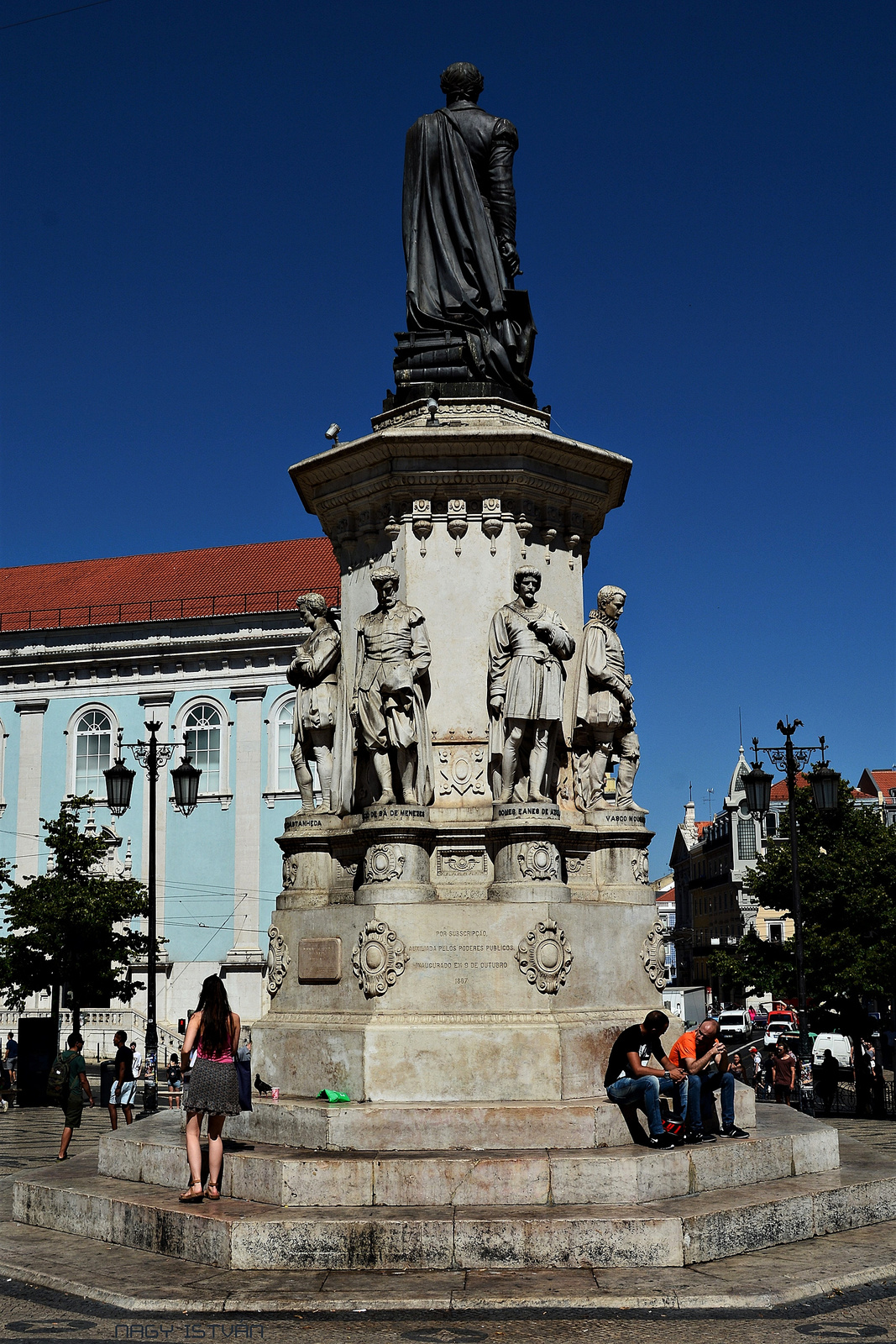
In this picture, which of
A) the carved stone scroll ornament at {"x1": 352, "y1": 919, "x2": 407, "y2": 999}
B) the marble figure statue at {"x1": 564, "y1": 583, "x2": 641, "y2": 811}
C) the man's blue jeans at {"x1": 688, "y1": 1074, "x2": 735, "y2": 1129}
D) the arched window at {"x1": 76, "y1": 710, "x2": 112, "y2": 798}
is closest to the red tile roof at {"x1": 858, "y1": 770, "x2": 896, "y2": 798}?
the arched window at {"x1": 76, "y1": 710, "x2": 112, "y2": 798}

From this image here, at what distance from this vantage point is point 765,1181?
8867 millimetres

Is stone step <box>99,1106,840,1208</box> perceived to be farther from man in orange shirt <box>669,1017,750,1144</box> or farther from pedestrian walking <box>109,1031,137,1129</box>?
pedestrian walking <box>109,1031,137,1129</box>

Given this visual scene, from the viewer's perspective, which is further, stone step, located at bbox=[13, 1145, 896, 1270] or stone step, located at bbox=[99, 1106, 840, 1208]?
stone step, located at bbox=[99, 1106, 840, 1208]

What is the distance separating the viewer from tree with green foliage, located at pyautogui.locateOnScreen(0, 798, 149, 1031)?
Result: 35.6 meters

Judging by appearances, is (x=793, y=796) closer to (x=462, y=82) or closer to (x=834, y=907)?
(x=462, y=82)

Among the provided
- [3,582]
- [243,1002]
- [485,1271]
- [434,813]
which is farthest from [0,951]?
Answer: [485,1271]

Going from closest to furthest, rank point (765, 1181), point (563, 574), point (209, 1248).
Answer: point (209, 1248), point (765, 1181), point (563, 574)

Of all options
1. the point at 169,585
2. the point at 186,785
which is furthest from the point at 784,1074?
the point at 169,585

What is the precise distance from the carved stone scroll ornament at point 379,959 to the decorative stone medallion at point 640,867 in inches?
91.3

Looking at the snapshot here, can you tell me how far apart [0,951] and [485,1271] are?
1381 inches

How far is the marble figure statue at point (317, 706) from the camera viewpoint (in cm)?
1145

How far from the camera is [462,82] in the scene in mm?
12492

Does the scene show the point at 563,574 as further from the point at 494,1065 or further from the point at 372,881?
the point at 494,1065

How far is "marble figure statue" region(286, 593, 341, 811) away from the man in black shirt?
3.44 metres
